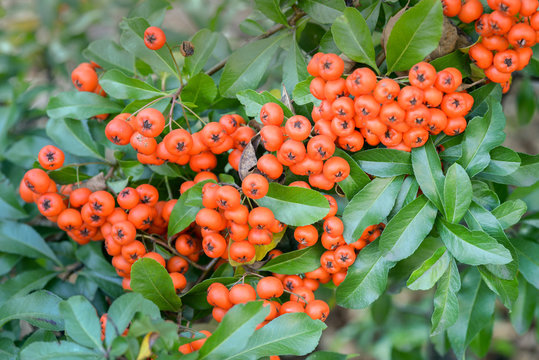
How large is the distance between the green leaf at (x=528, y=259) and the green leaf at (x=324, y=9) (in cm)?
119

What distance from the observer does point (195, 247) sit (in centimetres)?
181

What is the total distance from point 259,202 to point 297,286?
0.37 metres

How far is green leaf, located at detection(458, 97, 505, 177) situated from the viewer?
1.52m

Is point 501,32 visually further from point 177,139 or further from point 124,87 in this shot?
point 124,87

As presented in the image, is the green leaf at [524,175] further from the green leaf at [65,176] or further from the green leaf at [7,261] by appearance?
the green leaf at [7,261]

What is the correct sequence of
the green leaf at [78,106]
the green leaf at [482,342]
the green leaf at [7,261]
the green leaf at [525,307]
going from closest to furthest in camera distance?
the green leaf at [78,106], the green leaf at [7,261], the green leaf at [525,307], the green leaf at [482,342]

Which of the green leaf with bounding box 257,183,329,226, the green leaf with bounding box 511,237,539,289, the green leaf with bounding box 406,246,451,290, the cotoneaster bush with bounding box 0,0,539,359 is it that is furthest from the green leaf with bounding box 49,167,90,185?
the green leaf with bounding box 511,237,539,289

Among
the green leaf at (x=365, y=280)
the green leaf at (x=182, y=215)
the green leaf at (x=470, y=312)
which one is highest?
the green leaf at (x=182, y=215)

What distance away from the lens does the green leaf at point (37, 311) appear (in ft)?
5.61

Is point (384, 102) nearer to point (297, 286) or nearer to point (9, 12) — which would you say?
point (297, 286)

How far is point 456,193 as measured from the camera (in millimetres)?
1477

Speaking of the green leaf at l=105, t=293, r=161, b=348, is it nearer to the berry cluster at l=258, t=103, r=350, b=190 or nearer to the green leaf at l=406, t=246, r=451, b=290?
the berry cluster at l=258, t=103, r=350, b=190

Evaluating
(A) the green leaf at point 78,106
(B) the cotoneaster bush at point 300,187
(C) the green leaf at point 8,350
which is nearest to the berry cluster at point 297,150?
(B) the cotoneaster bush at point 300,187

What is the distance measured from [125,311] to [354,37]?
1114 mm
